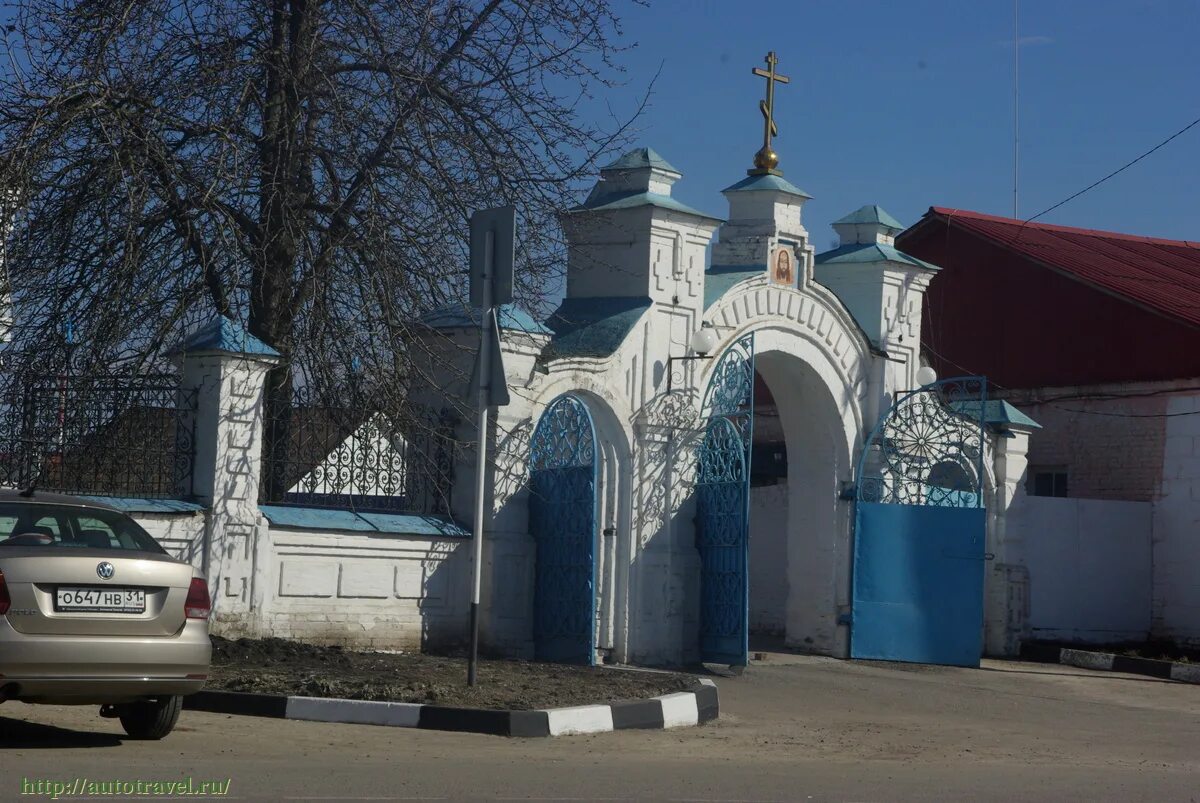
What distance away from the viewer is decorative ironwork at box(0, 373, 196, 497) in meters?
11.3

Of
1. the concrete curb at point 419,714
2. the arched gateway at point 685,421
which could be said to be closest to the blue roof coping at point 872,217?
the arched gateway at point 685,421

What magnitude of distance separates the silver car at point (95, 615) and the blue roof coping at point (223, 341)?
357 centimetres

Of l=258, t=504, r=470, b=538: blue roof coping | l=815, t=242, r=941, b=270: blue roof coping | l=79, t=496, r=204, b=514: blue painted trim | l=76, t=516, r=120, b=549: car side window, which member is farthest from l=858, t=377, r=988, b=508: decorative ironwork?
l=76, t=516, r=120, b=549: car side window

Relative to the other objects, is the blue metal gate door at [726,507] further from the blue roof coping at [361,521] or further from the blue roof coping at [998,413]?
the blue roof coping at [998,413]

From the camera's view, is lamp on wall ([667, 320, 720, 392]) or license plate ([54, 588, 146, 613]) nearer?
license plate ([54, 588, 146, 613])

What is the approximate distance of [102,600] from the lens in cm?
740

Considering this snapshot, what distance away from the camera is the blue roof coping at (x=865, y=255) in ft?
57.6

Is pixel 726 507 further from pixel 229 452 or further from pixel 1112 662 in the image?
pixel 1112 662

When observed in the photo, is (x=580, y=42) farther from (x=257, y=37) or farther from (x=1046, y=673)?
(x=1046, y=673)

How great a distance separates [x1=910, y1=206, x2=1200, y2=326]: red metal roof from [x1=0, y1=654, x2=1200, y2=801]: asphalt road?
10763 millimetres

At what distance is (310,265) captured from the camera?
1208 cm

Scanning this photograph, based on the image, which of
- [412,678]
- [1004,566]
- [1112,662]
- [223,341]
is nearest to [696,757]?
[412,678]

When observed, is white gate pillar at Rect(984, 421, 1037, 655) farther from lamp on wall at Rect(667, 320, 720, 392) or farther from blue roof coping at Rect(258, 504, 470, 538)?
blue roof coping at Rect(258, 504, 470, 538)

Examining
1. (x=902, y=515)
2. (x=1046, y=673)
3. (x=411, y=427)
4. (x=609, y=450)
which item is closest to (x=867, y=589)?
(x=902, y=515)
